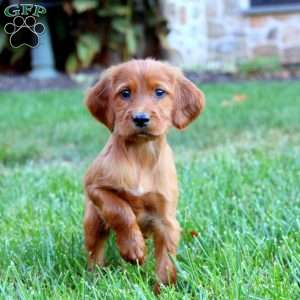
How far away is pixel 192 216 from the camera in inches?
132

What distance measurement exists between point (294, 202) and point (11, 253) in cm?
147

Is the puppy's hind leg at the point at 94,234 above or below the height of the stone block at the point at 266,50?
above

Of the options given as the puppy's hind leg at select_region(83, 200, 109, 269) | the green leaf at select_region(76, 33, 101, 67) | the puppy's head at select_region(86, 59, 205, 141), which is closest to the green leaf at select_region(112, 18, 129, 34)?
the green leaf at select_region(76, 33, 101, 67)

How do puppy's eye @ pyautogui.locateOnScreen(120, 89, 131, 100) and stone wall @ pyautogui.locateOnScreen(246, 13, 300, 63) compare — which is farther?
stone wall @ pyautogui.locateOnScreen(246, 13, 300, 63)

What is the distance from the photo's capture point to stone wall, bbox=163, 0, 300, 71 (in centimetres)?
1274

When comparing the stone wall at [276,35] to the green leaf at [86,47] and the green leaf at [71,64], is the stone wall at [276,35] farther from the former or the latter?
the green leaf at [71,64]

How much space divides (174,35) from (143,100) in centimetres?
1031

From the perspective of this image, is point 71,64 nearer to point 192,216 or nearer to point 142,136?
point 192,216

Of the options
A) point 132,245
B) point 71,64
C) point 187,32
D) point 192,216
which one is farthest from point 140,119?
point 187,32

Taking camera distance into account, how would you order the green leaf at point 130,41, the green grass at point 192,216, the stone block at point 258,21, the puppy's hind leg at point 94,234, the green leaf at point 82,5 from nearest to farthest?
the green grass at point 192,216
the puppy's hind leg at point 94,234
the green leaf at point 82,5
the green leaf at point 130,41
the stone block at point 258,21

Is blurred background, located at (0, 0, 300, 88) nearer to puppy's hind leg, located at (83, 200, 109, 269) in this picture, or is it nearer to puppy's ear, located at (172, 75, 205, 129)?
puppy's ear, located at (172, 75, 205, 129)

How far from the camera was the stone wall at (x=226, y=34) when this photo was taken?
12.7 meters

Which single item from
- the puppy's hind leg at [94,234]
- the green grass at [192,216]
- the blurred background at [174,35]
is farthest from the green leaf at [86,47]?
the puppy's hind leg at [94,234]

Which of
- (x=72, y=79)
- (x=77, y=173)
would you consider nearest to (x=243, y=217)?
(x=77, y=173)
